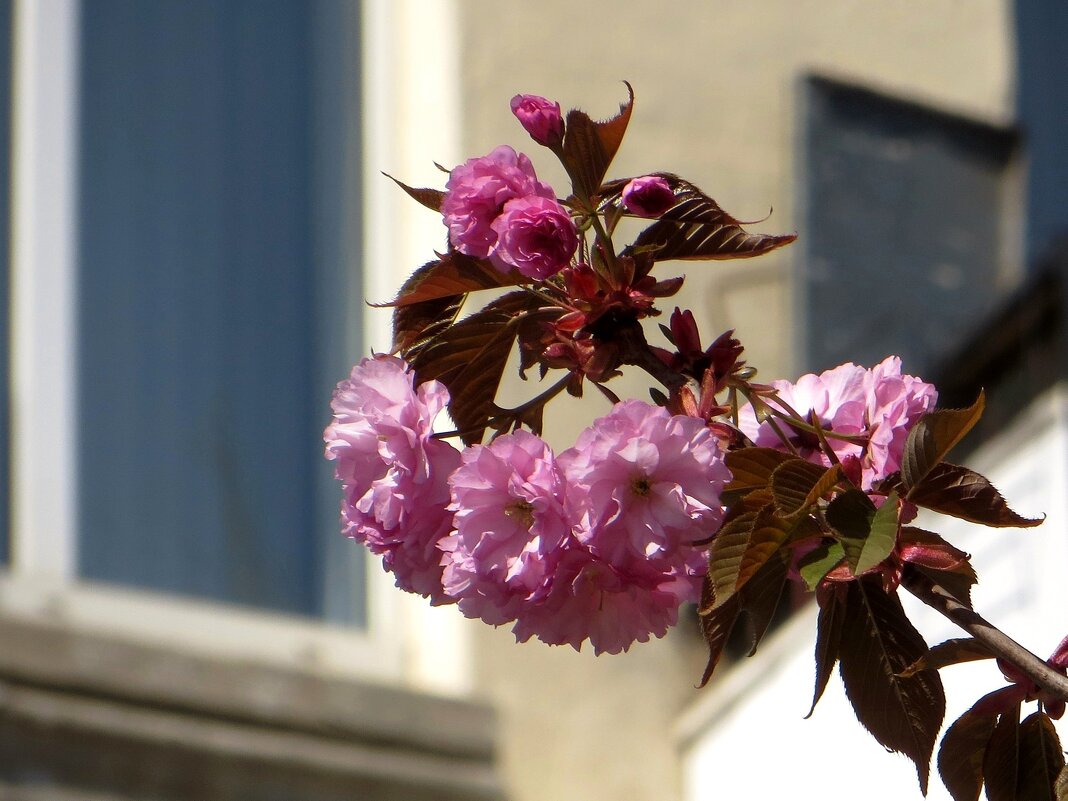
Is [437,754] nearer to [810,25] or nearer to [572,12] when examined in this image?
[572,12]

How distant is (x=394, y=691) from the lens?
2965 mm

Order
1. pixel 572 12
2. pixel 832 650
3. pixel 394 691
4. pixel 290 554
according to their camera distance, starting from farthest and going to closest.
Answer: pixel 572 12 < pixel 290 554 < pixel 394 691 < pixel 832 650

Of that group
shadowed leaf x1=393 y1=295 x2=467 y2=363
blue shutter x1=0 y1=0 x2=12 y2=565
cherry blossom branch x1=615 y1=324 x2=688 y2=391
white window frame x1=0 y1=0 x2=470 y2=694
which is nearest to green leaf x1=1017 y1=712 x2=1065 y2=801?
cherry blossom branch x1=615 y1=324 x2=688 y2=391

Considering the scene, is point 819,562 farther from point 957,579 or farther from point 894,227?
point 894,227

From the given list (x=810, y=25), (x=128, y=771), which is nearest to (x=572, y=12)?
(x=810, y=25)

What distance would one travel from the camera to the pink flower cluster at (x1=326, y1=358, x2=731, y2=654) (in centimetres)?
74

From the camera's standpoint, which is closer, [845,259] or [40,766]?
[40,766]

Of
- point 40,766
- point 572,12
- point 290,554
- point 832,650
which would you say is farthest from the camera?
point 572,12

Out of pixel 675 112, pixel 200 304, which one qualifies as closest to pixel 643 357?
pixel 200 304

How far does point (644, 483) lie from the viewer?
0.73 metres

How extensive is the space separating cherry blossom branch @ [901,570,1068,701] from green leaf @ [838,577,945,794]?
0.10 ft

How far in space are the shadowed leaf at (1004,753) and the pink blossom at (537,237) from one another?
0.30 meters

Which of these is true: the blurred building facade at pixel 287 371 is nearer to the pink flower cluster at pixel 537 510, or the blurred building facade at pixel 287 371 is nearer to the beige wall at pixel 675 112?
the beige wall at pixel 675 112

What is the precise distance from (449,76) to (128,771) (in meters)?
1.46
